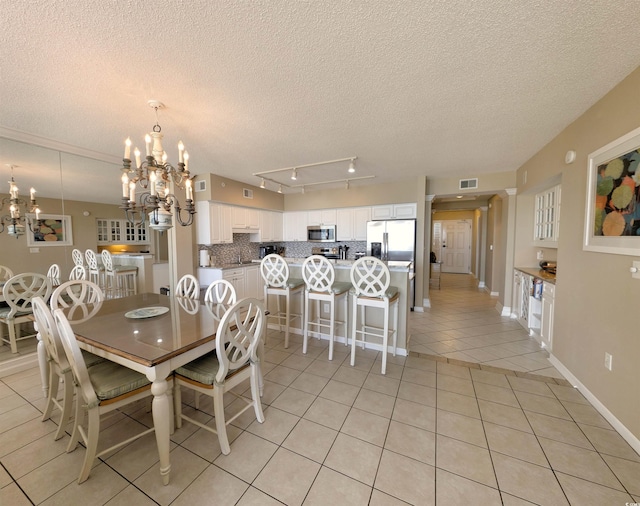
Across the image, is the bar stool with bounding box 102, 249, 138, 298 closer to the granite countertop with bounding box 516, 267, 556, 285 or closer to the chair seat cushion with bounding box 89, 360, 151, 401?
the chair seat cushion with bounding box 89, 360, 151, 401

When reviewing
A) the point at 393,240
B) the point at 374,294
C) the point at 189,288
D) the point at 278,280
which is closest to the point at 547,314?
the point at 374,294

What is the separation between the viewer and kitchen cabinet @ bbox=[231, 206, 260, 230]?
5000mm

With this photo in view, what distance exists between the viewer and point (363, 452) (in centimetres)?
164

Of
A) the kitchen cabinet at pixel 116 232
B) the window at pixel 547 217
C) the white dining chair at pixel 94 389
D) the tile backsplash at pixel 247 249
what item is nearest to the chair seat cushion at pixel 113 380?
the white dining chair at pixel 94 389

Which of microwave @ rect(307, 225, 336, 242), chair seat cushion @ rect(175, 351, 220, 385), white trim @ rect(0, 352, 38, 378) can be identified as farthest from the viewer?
microwave @ rect(307, 225, 336, 242)

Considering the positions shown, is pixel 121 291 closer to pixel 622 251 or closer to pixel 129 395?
pixel 129 395

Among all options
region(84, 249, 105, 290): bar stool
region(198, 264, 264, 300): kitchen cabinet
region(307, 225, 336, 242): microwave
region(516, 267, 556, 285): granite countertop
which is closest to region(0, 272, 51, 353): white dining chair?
region(84, 249, 105, 290): bar stool

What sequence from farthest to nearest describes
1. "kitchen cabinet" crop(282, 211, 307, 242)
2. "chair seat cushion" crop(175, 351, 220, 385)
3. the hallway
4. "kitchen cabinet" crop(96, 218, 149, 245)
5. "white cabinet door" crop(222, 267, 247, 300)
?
1. "kitchen cabinet" crop(282, 211, 307, 242)
2. "white cabinet door" crop(222, 267, 247, 300)
3. "kitchen cabinet" crop(96, 218, 149, 245)
4. the hallway
5. "chair seat cushion" crop(175, 351, 220, 385)

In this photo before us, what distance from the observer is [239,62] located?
166cm

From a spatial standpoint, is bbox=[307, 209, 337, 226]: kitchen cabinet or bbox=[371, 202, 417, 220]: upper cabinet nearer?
bbox=[371, 202, 417, 220]: upper cabinet

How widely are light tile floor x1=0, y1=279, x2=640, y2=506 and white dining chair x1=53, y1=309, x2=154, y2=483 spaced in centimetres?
19

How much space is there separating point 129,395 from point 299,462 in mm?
1132

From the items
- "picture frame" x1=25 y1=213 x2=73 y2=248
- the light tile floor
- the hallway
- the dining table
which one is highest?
"picture frame" x1=25 y1=213 x2=73 y2=248

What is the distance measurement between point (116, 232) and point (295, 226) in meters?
3.47
